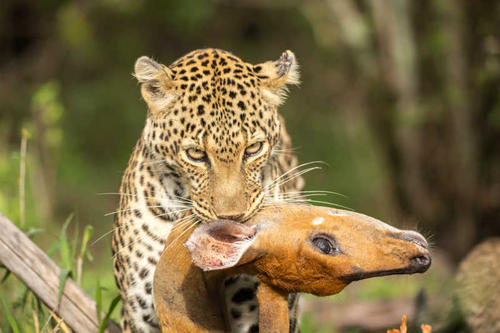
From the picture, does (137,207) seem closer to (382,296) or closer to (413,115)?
(382,296)

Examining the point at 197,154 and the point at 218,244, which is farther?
the point at 197,154

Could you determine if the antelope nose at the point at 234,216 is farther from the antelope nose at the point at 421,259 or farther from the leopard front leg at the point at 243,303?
the antelope nose at the point at 421,259

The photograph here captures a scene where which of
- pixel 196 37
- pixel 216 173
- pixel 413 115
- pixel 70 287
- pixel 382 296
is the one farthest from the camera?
pixel 196 37

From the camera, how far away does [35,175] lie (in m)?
10.3

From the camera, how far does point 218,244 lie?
11.1 feet

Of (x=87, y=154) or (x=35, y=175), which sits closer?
(x=35, y=175)

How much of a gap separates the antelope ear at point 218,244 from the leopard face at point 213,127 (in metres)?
0.84

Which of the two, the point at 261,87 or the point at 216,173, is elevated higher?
the point at 261,87

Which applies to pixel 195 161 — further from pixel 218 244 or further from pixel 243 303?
pixel 218 244

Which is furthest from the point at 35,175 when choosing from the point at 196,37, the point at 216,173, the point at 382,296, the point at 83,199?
the point at 196,37

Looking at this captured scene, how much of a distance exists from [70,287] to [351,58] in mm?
8508

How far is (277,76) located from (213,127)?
727mm

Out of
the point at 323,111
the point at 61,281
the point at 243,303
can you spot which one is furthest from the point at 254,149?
the point at 323,111

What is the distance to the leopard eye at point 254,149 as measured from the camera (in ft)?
15.6
